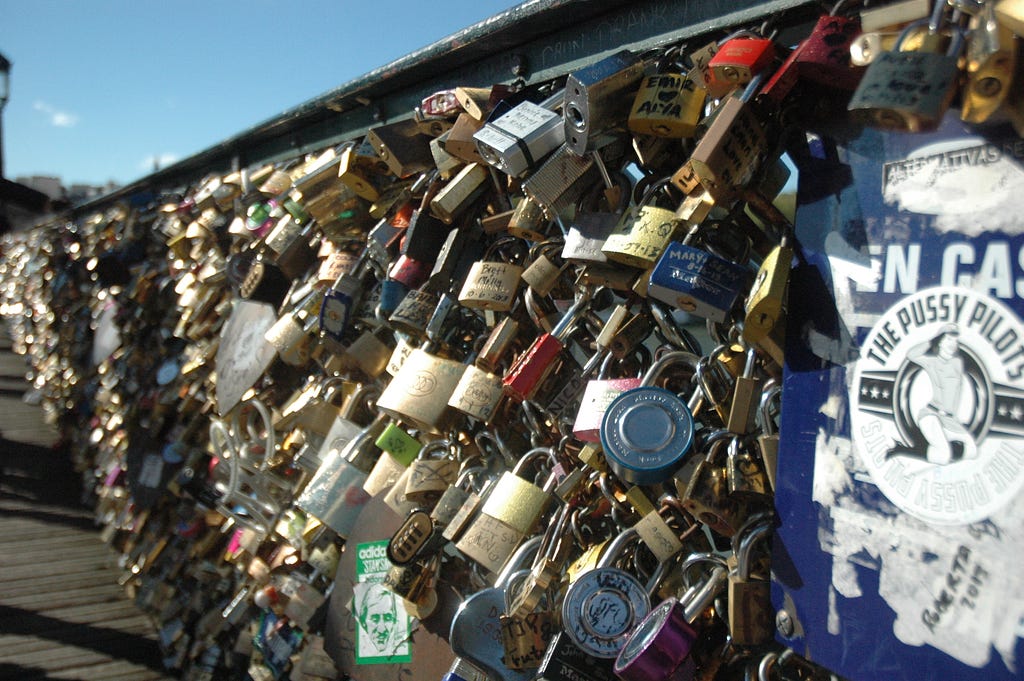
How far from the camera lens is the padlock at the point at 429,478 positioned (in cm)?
196

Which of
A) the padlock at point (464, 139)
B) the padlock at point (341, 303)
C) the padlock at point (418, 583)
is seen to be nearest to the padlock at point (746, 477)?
the padlock at point (418, 583)

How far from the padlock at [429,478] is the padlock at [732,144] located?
3.24ft

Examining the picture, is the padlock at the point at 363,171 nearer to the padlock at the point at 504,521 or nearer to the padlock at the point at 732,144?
the padlock at the point at 504,521

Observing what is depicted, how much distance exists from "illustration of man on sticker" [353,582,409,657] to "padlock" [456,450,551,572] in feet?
1.67

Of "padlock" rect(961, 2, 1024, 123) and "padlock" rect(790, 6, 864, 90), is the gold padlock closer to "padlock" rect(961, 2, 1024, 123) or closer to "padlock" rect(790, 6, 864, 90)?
"padlock" rect(790, 6, 864, 90)

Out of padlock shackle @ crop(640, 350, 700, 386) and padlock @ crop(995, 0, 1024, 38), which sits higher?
padlock @ crop(995, 0, 1024, 38)

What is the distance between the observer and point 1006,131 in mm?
966

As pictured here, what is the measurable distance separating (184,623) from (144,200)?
120 inches

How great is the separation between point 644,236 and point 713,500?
1.58ft

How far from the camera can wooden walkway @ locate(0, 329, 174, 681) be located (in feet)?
10.8

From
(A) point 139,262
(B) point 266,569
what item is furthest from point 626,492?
(A) point 139,262

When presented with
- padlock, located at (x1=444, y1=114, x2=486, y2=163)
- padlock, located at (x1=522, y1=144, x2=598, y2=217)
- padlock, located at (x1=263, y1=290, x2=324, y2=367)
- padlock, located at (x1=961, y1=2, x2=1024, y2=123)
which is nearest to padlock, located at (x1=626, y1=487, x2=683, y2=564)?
padlock, located at (x1=522, y1=144, x2=598, y2=217)

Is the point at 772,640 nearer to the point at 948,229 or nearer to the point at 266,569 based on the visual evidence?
the point at 948,229

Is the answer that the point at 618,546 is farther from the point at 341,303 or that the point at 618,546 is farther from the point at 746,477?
the point at 341,303
